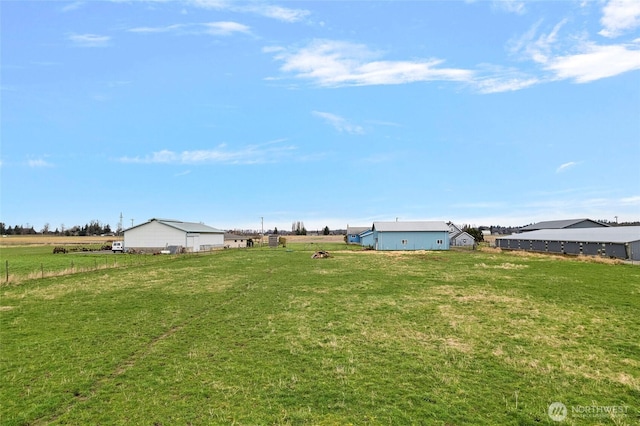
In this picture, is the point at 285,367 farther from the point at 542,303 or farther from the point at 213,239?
the point at 213,239

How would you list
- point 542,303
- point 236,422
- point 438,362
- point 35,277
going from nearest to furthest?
point 236,422 → point 438,362 → point 542,303 → point 35,277

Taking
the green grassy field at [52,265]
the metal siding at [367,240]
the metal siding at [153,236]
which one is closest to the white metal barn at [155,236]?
the metal siding at [153,236]


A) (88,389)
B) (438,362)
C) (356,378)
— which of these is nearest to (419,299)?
(438,362)

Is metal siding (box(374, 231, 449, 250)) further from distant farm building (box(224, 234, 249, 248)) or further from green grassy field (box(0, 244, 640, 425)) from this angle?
green grassy field (box(0, 244, 640, 425))

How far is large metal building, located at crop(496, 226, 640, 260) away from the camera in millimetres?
41469

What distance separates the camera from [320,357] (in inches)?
418

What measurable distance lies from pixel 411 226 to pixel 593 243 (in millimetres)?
31545

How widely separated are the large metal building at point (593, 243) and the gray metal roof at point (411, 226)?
651 inches

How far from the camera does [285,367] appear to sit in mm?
9875

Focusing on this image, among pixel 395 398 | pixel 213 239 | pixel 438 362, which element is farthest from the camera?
pixel 213 239

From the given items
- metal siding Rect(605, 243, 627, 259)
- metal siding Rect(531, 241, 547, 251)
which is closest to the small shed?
metal siding Rect(531, 241, 547, 251)

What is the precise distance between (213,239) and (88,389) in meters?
72.9

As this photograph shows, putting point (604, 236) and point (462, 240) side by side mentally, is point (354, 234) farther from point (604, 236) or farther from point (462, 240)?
point (604, 236)

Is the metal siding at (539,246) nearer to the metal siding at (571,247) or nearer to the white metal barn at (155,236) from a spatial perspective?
the metal siding at (571,247)
